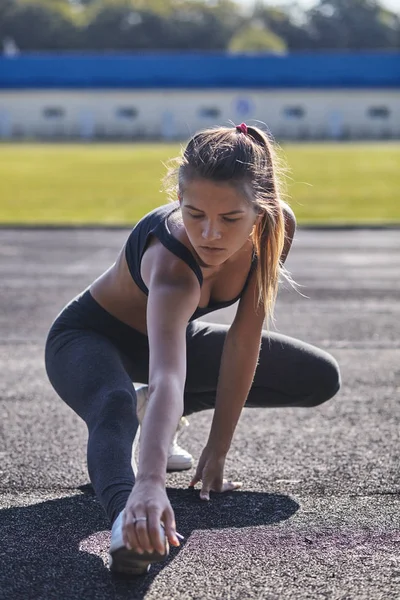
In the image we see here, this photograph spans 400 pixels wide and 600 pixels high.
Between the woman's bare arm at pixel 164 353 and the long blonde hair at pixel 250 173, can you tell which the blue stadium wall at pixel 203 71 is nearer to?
the long blonde hair at pixel 250 173

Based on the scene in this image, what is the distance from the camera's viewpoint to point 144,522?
2.50 meters

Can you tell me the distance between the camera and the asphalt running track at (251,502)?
288 centimetres

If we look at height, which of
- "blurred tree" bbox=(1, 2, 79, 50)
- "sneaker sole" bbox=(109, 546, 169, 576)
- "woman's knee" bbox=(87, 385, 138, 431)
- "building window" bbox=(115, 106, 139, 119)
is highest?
"blurred tree" bbox=(1, 2, 79, 50)

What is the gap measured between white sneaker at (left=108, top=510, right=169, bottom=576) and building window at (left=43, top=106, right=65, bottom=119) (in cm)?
6295

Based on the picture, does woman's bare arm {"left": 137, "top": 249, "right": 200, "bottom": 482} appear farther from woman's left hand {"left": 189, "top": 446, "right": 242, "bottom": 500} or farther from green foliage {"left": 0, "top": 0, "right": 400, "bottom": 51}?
green foliage {"left": 0, "top": 0, "right": 400, "bottom": 51}

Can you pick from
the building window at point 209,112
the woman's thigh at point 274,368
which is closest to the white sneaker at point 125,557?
the woman's thigh at point 274,368

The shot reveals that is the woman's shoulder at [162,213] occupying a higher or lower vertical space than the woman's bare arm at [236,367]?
higher

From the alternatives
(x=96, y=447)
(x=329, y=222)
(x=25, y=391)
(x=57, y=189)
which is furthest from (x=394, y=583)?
(x=57, y=189)

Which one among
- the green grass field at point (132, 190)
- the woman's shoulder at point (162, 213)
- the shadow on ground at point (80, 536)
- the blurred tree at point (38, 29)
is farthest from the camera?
the blurred tree at point (38, 29)

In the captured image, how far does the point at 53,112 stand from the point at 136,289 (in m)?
62.8

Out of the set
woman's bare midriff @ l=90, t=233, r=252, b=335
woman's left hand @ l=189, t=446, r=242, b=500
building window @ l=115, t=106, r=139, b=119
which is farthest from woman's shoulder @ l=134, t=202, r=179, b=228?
building window @ l=115, t=106, r=139, b=119

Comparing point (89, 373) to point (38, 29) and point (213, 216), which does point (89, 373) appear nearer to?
point (213, 216)

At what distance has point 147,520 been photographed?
251 centimetres

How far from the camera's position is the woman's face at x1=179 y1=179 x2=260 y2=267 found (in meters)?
2.86
